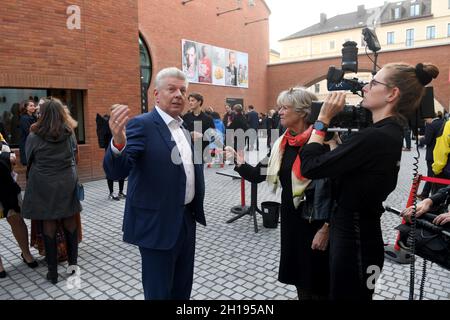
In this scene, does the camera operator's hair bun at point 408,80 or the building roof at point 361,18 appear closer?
the camera operator's hair bun at point 408,80

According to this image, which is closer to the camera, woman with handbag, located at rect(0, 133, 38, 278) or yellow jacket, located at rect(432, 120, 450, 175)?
woman with handbag, located at rect(0, 133, 38, 278)

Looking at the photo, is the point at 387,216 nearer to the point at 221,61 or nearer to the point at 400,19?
the point at 221,61

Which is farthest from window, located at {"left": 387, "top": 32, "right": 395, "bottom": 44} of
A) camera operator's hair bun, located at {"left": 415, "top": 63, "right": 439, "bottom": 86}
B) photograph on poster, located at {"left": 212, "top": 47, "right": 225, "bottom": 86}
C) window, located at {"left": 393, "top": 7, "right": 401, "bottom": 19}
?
camera operator's hair bun, located at {"left": 415, "top": 63, "right": 439, "bottom": 86}

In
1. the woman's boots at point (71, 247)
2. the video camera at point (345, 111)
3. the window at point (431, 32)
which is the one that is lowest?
the woman's boots at point (71, 247)

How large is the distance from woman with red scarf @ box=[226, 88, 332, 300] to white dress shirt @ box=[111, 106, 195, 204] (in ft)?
1.98

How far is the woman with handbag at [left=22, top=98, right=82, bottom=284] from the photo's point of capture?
12.4 feet

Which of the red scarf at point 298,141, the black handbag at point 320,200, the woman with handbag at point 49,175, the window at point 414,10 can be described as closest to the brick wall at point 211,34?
the woman with handbag at point 49,175

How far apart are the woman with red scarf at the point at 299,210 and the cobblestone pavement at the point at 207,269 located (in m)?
1.19

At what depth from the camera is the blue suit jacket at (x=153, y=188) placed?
2217 millimetres

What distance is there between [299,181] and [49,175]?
2.90 metres

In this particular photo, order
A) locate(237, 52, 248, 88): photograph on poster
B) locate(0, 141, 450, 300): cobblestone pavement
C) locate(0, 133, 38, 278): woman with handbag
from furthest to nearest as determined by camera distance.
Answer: locate(237, 52, 248, 88): photograph on poster < locate(0, 133, 38, 278): woman with handbag < locate(0, 141, 450, 300): cobblestone pavement

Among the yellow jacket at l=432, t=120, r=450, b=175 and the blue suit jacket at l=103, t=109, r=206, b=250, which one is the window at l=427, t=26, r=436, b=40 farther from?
the blue suit jacket at l=103, t=109, r=206, b=250

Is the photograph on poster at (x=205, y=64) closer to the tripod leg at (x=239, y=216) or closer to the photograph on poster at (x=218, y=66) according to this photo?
the photograph on poster at (x=218, y=66)

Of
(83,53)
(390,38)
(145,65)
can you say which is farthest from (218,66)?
(390,38)
